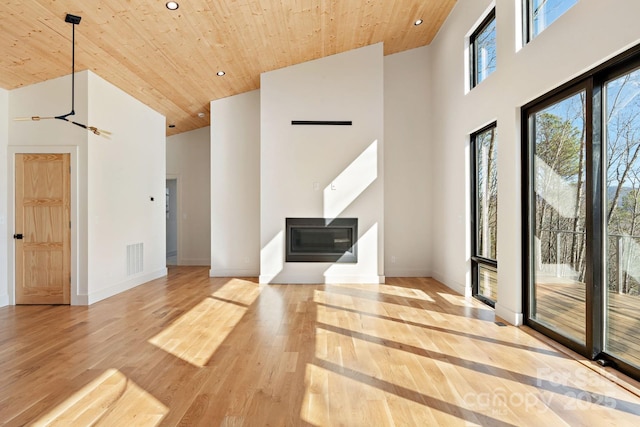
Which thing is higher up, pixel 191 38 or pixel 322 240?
pixel 191 38

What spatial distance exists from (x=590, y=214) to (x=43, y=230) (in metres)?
6.12

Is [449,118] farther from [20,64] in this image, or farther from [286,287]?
[20,64]

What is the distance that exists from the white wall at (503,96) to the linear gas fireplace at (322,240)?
1600 mm

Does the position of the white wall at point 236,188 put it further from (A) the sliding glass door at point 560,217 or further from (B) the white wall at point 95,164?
(A) the sliding glass door at point 560,217

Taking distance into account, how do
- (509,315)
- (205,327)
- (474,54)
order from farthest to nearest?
(474,54)
(509,315)
(205,327)

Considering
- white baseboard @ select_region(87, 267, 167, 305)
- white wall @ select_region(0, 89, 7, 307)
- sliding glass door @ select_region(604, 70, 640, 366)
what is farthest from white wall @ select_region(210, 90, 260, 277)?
sliding glass door @ select_region(604, 70, 640, 366)

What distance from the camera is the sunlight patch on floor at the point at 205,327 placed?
3.25 metres

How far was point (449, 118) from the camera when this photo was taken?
6184 millimetres

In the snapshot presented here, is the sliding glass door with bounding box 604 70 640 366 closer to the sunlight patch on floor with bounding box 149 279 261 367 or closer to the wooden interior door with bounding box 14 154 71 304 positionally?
the sunlight patch on floor with bounding box 149 279 261 367

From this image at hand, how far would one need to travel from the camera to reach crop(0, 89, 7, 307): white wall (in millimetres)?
4898

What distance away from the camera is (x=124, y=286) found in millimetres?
5871

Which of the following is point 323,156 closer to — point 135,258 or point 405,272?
point 405,272

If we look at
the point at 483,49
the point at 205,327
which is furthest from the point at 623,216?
the point at 205,327

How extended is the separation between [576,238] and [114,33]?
5.07 m
